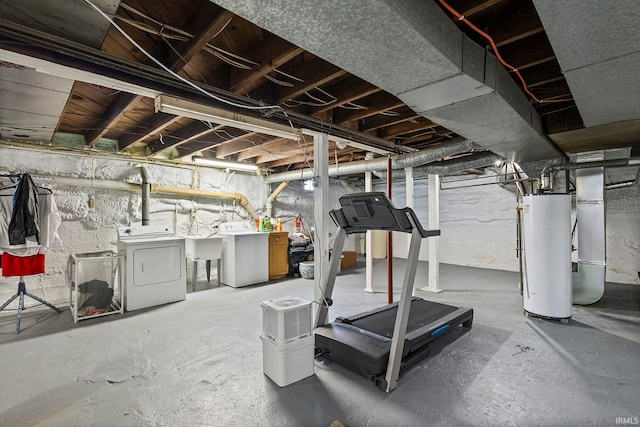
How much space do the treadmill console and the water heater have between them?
5.64 ft

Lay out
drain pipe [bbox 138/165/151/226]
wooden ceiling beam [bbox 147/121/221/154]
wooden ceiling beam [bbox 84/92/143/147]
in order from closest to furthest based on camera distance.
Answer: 1. wooden ceiling beam [bbox 84/92/143/147]
2. wooden ceiling beam [bbox 147/121/221/154]
3. drain pipe [bbox 138/165/151/226]

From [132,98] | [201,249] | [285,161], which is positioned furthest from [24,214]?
[285,161]

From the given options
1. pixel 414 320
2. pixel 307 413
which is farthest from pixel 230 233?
pixel 307 413

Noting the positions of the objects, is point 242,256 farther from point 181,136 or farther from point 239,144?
point 181,136

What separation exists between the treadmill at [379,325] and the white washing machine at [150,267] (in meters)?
2.29

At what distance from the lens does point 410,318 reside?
8.77 feet

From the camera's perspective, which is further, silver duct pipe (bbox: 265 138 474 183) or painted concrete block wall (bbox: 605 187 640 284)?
painted concrete block wall (bbox: 605 187 640 284)

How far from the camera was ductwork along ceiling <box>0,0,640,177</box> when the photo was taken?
1227 millimetres

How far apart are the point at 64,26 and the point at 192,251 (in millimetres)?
3388

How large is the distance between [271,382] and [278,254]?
3283mm

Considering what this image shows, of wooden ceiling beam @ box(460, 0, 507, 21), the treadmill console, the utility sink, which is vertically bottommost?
the utility sink

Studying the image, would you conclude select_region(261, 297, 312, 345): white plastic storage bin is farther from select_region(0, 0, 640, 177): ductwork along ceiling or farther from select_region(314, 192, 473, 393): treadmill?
select_region(0, 0, 640, 177): ductwork along ceiling

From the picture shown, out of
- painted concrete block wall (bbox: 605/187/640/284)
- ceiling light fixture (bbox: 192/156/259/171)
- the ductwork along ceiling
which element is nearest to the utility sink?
ceiling light fixture (bbox: 192/156/259/171)

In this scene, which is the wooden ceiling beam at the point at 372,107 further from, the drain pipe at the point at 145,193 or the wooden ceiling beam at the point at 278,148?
the drain pipe at the point at 145,193
